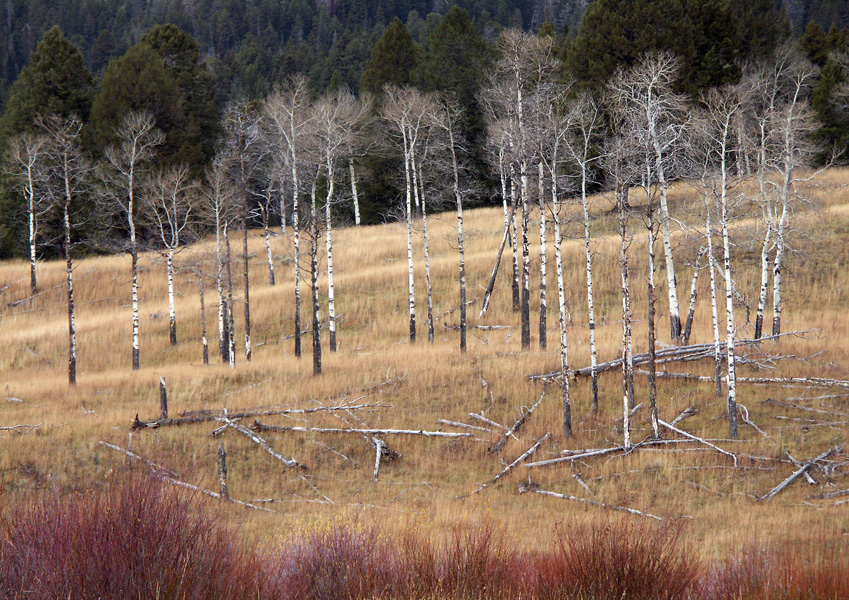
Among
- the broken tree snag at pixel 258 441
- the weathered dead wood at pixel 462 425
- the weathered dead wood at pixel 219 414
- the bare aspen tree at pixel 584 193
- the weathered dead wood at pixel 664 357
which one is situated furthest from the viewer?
the weathered dead wood at pixel 664 357

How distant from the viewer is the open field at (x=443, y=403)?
13.9 metres

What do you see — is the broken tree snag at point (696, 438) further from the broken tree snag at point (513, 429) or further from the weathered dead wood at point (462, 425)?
the weathered dead wood at point (462, 425)

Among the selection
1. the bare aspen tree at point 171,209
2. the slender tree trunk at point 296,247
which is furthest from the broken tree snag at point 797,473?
the bare aspen tree at point 171,209

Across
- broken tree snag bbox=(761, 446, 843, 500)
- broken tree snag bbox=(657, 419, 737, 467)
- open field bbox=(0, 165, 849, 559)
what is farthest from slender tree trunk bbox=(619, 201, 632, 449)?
broken tree snag bbox=(761, 446, 843, 500)

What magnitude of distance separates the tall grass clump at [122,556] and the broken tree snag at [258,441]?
26.7ft

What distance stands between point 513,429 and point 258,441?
700 centimetres

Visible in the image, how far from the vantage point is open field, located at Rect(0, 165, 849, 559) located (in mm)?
13914

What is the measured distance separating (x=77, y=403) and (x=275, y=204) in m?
34.3

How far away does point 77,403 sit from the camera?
21109 mm

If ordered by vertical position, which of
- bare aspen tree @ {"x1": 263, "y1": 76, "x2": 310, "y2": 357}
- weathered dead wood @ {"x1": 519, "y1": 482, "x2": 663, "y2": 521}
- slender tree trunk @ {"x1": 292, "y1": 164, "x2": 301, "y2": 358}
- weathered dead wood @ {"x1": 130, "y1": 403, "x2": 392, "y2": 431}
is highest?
bare aspen tree @ {"x1": 263, "y1": 76, "x2": 310, "y2": 357}

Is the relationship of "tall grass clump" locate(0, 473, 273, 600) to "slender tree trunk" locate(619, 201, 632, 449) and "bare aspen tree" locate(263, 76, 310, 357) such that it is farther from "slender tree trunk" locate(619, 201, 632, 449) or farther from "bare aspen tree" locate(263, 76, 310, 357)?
"bare aspen tree" locate(263, 76, 310, 357)

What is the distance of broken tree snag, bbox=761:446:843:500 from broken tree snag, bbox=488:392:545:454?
6.28 meters

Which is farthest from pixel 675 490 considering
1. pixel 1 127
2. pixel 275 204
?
pixel 1 127

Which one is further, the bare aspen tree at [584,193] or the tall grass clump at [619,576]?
the bare aspen tree at [584,193]
